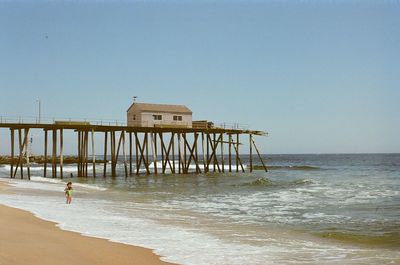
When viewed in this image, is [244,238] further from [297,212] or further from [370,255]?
[297,212]

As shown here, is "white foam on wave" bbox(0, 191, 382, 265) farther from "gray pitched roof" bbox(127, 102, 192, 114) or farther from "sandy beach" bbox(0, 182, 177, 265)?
"gray pitched roof" bbox(127, 102, 192, 114)

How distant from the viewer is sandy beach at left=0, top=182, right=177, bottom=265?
24.5 ft

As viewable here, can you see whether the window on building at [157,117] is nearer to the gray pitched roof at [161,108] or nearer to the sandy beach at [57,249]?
the gray pitched roof at [161,108]

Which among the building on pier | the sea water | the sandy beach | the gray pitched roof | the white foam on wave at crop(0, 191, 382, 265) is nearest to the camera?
the sandy beach

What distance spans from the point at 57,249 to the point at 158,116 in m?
33.7

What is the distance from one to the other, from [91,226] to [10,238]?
339 cm

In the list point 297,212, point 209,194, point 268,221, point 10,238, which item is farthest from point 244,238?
point 209,194

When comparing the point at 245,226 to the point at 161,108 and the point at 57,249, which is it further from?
the point at 161,108

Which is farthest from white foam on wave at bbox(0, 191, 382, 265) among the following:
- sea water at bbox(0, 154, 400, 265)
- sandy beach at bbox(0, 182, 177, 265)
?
sandy beach at bbox(0, 182, 177, 265)

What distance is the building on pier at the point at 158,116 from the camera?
41156 mm

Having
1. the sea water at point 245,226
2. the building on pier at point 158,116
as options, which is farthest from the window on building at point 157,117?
the sea water at point 245,226

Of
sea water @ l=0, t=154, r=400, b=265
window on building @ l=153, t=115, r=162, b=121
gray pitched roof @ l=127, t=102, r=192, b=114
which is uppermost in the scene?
gray pitched roof @ l=127, t=102, r=192, b=114

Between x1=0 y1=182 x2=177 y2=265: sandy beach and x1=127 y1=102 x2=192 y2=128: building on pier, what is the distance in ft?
99.4

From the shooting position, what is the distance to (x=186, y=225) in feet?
44.1
